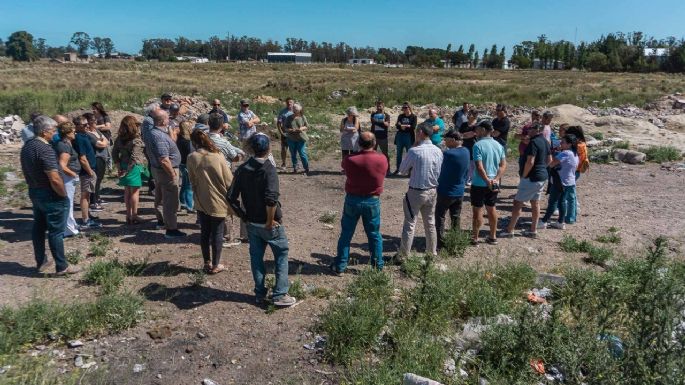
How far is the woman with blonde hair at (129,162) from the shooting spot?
7.66 meters

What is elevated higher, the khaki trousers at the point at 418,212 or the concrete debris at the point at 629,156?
the concrete debris at the point at 629,156

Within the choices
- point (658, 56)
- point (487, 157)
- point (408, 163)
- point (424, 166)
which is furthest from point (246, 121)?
point (658, 56)

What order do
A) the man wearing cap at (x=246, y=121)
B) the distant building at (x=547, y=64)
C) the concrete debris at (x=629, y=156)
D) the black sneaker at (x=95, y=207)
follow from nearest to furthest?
the black sneaker at (x=95, y=207) < the man wearing cap at (x=246, y=121) < the concrete debris at (x=629, y=156) < the distant building at (x=547, y=64)

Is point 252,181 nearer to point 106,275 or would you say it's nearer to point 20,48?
point 106,275

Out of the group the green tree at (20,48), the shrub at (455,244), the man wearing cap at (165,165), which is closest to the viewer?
the man wearing cap at (165,165)

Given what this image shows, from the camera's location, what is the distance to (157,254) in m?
6.91

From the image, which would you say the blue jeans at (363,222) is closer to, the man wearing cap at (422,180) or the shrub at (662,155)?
the man wearing cap at (422,180)

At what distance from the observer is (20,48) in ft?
350

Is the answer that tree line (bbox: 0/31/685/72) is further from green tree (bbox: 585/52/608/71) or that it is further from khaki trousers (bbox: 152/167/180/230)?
khaki trousers (bbox: 152/167/180/230)

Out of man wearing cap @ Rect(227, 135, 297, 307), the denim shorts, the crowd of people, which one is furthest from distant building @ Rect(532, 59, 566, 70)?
man wearing cap @ Rect(227, 135, 297, 307)

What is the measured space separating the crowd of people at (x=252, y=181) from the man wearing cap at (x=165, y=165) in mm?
15

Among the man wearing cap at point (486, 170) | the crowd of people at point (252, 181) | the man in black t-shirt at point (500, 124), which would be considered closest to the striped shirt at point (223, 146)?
the crowd of people at point (252, 181)

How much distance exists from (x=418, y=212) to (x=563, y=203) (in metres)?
3.36

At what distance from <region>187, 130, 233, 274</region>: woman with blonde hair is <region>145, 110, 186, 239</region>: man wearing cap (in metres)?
1.23
